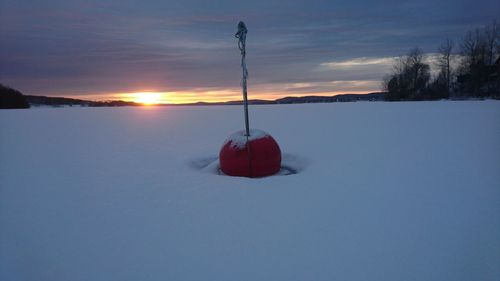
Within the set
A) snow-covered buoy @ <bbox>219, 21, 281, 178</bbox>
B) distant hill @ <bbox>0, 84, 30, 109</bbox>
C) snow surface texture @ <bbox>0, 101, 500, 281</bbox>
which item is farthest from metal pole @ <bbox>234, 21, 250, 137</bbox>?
distant hill @ <bbox>0, 84, 30, 109</bbox>

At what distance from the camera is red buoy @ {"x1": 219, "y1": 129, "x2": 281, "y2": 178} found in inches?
169

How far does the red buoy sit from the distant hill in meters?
32.0

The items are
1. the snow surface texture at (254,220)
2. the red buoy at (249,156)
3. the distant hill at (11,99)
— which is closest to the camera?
the snow surface texture at (254,220)

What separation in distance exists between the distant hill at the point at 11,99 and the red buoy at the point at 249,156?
3201 centimetres

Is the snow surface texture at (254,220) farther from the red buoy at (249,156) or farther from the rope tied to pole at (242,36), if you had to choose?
the rope tied to pole at (242,36)

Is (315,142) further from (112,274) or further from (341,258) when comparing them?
(112,274)

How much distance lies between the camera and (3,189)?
390cm

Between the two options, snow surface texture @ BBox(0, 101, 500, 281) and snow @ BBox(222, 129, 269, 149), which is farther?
snow @ BBox(222, 129, 269, 149)

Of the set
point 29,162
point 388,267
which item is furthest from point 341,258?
point 29,162

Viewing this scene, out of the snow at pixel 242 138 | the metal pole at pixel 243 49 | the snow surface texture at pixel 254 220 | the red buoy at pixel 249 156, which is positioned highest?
the metal pole at pixel 243 49

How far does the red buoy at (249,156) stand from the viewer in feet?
14.1

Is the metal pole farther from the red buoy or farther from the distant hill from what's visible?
the distant hill

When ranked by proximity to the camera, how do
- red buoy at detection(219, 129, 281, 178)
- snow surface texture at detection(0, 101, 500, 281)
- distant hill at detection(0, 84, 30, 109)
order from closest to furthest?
snow surface texture at detection(0, 101, 500, 281) < red buoy at detection(219, 129, 281, 178) < distant hill at detection(0, 84, 30, 109)

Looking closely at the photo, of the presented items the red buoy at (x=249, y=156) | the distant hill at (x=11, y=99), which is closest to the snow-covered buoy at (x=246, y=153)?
the red buoy at (x=249, y=156)
